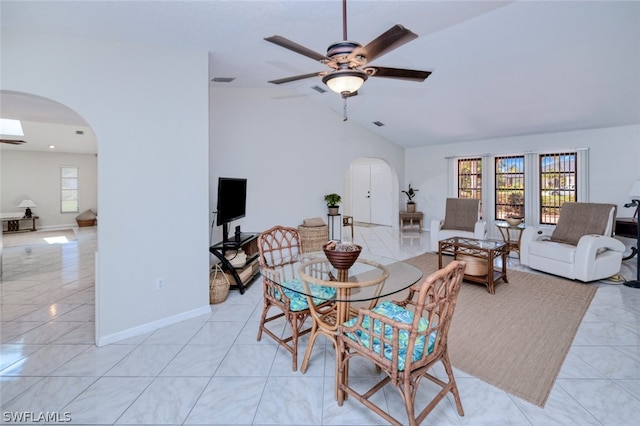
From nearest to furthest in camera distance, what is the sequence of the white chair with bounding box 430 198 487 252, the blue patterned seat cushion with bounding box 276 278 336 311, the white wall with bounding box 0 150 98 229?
the blue patterned seat cushion with bounding box 276 278 336 311 → the white chair with bounding box 430 198 487 252 → the white wall with bounding box 0 150 98 229

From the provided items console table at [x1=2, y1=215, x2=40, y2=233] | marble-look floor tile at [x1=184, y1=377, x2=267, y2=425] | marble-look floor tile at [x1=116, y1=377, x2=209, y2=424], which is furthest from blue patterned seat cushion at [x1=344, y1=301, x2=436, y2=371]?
console table at [x1=2, y1=215, x2=40, y2=233]

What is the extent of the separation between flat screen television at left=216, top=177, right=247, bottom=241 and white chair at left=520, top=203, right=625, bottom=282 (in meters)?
4.37

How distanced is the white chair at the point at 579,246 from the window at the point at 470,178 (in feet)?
9.45

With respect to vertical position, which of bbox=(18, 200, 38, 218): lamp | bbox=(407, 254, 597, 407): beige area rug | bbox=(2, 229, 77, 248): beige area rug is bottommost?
bbox=(407, 254, 597, 407): beige area rug

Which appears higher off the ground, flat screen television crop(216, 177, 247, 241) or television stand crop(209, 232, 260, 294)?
flat screen television crop(216, 177, 247, 241)

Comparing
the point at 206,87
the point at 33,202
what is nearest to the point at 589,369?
the point at 206,87

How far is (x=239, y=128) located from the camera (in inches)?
201

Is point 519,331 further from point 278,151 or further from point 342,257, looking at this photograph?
point 278,151

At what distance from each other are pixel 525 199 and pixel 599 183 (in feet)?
4.08

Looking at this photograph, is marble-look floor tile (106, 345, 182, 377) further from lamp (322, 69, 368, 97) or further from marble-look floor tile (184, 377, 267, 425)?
lamp (322, 69, 368, 97)

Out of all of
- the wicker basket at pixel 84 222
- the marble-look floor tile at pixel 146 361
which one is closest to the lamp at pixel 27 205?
the wicker basket at pixel 84 222

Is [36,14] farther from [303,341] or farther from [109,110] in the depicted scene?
[303,341]

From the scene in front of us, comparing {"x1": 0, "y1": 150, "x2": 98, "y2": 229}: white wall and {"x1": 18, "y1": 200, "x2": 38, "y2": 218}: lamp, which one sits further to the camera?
{"x1": 0, "y1": 150, "x2": 98, "y2": 229}: white wall

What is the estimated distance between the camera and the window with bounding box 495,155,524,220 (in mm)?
6816
